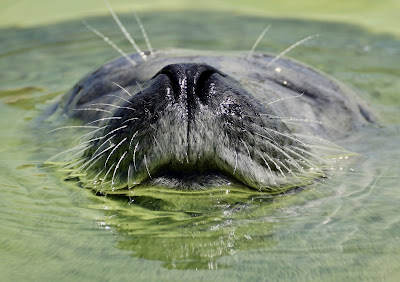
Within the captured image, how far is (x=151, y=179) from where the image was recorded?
8.53ft

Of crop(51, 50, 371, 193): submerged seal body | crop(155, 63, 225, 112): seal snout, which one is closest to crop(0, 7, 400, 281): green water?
crop(51, 50, 371, 193): submerged seal body

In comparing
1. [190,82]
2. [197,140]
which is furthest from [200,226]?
[190,82]

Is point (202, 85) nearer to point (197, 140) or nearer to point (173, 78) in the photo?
point (173, 78)

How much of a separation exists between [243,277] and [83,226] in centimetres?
74

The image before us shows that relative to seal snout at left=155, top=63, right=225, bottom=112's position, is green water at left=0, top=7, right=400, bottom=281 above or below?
below

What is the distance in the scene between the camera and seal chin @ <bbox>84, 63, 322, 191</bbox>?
2.49 metres

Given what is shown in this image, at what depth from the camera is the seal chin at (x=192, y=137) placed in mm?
2492

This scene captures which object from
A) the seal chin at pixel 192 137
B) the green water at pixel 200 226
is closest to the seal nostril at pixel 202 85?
the seal chin at pixel 192 137

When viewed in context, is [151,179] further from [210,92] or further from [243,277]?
[243,277]

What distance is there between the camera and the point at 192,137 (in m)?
2.48

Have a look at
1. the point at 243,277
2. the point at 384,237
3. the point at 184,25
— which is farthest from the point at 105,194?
the point at 184,25

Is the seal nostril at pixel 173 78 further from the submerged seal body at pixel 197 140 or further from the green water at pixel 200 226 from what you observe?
the green water at pixel 200 226

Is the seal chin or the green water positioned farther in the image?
the seal chin

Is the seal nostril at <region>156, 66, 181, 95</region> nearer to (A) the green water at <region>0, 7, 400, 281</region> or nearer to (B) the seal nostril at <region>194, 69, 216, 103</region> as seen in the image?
(B) the seal nostril at <region>194, 69, 216, 103</region>
